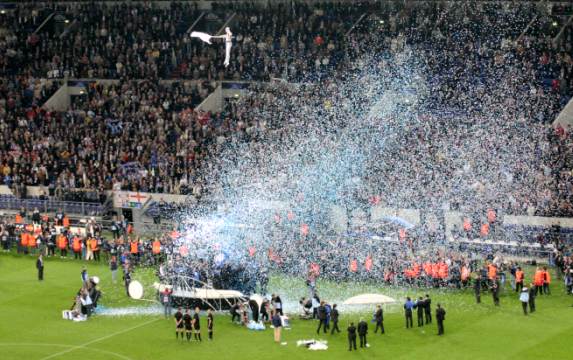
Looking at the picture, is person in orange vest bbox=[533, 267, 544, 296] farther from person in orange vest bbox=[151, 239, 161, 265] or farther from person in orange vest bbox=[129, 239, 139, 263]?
person in orange vest bbox=[129, 239, 139, 263]

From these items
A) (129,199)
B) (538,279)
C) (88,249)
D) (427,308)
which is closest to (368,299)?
(427,308)

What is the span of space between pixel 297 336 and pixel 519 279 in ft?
33.8

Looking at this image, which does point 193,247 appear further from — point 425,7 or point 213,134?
point 425,7

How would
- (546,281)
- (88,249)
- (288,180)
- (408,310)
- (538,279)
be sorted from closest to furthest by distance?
(408,310) → (538,279) → (546,281) → (88,249) → (288,180)

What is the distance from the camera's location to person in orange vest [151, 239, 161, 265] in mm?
54406


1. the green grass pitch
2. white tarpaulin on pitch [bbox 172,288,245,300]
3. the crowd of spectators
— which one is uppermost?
the crowd of spectators

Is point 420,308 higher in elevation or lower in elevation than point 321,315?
higher

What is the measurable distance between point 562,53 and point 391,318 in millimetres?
22710

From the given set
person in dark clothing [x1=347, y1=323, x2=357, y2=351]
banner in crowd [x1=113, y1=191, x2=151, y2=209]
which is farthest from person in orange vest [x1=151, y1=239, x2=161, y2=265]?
person in dark clothing [x1=347, y1=323, x2=357, y2=351]

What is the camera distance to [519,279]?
48.4 meters

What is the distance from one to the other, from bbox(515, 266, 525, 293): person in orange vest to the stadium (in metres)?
0.14

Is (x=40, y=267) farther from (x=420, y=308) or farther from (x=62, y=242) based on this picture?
(x=420, y=308)

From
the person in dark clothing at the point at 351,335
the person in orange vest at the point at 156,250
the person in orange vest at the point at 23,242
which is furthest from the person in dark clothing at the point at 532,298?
the person in orange vest at the point at 23,242

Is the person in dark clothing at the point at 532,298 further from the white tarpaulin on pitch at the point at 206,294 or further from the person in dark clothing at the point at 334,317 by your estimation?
the white tarpaulin on pitch at the point at 206,294
